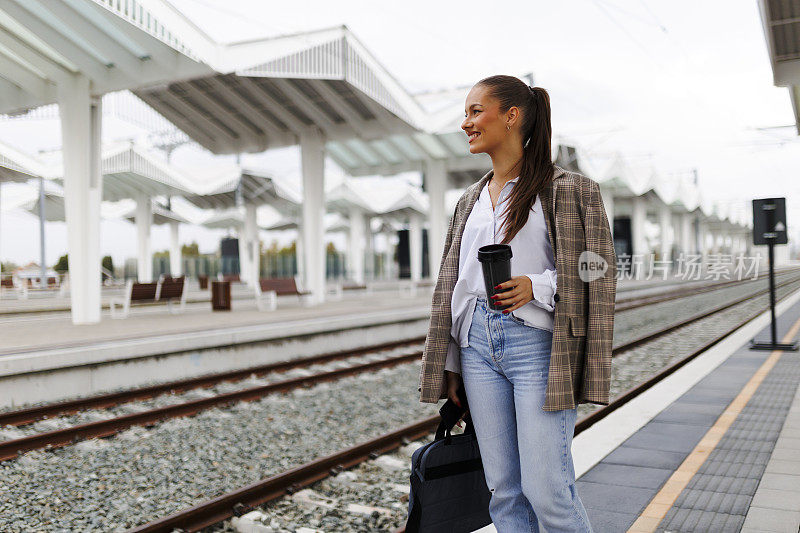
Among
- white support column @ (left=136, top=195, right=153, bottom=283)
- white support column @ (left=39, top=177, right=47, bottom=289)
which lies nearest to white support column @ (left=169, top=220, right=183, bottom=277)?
white support column @ (left=136, top=195, right=153, bottom=283)

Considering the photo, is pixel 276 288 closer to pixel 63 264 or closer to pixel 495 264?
pixel 63 264

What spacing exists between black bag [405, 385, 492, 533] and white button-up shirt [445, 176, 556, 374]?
0.22m

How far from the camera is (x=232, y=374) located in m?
8.87

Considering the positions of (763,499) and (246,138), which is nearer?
(763,499)

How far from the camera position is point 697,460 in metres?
4.37

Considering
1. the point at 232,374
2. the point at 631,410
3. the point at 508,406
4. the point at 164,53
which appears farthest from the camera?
the point at 164,53

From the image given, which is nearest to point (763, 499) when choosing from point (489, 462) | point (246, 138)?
point (489, 462)

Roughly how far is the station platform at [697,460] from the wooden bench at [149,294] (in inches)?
439

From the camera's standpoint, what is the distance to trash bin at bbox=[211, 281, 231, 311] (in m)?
16.6

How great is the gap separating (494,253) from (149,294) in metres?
14.3

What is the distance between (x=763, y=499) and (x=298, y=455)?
3.41m

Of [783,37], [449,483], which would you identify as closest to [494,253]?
[449,483]

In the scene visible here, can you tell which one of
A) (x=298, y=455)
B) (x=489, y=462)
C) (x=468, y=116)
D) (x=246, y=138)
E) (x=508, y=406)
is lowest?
(x=298, y=455)

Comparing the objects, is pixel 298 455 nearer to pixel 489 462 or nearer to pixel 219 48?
pixel 489 462
